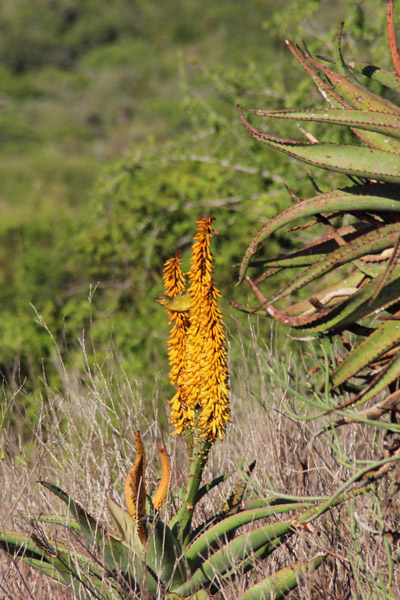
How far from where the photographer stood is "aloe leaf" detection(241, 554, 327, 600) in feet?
5.95

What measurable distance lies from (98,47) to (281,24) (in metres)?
39.4

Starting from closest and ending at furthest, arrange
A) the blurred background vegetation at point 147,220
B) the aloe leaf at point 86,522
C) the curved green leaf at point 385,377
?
the curved green leaf at point 385,377 < the aloe leaf at point 86,522 < the blurred background vegetation at point 147,220

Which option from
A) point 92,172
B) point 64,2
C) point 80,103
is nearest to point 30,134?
point 80,103

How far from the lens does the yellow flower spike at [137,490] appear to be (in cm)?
186

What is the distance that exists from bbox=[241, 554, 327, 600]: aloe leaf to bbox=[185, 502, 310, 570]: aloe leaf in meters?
0.15

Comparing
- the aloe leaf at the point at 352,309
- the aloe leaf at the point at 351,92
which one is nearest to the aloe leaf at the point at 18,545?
the aloe leaf at the point at 352,309

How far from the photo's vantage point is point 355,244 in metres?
1.72

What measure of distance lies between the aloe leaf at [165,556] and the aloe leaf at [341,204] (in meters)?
0.74

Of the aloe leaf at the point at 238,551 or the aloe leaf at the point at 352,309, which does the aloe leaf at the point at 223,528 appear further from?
the aloe leaf at the point at 352,309

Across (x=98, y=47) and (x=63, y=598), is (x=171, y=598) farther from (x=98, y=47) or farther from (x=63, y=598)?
(x=98, y=47)

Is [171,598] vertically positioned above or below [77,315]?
below

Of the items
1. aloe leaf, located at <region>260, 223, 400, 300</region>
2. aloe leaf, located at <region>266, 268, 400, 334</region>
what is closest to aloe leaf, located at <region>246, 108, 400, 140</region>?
aloe leaf, located at <region>260, 223, 400, 300</region>

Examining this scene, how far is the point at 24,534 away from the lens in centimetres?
198

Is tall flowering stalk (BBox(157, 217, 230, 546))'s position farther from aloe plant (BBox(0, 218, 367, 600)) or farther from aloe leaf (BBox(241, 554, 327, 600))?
aloe leaf (BBox(241, 554, 327, 600))
